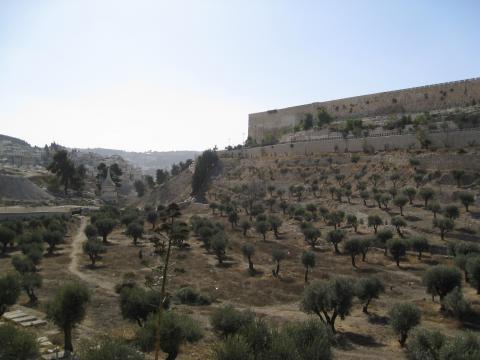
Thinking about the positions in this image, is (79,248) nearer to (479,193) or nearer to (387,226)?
(387,226)

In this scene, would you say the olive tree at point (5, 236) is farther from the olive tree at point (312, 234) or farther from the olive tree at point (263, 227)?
the olive tree at point (312, 234)

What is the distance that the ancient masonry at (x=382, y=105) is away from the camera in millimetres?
72625

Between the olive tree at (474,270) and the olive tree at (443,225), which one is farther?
the olive tree at (443,225)

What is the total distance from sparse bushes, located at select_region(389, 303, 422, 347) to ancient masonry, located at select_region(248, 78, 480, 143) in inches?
2476

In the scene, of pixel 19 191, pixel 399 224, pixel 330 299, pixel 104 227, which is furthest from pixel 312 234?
pixel 19 191

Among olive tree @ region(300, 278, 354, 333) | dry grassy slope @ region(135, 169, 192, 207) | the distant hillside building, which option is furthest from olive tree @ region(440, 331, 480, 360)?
the distant hillside building

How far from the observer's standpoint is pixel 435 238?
35656 mm

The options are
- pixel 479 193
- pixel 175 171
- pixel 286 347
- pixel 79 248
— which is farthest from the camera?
pixel 175 171

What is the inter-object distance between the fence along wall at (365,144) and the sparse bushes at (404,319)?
140 feet

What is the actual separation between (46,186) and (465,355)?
285ft

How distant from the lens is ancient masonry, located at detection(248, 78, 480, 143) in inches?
2859

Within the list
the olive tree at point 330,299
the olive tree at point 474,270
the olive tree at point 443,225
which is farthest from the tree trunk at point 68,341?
the olive tree at point 443,225

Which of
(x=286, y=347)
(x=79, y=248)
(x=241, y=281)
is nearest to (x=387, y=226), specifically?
(x=241, y=281)

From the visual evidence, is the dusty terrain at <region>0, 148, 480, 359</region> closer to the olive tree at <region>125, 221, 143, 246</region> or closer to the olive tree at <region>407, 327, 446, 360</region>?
the olive tree at <region>125, 221, 143, 246</region>
